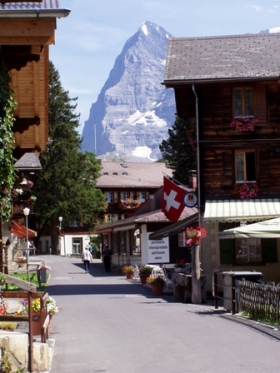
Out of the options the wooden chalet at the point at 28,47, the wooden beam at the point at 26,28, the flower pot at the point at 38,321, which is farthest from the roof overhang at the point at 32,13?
the flower pot at the point at 38,321

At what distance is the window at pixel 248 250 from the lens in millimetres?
29281

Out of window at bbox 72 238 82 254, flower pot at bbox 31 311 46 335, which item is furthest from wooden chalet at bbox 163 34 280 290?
window at bbox 72 238 82 254

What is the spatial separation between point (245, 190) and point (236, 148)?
162cm

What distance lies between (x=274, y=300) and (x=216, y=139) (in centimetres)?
1373

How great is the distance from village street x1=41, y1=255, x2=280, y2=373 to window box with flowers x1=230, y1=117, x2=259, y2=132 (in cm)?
827

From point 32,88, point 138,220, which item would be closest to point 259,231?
point 32,88

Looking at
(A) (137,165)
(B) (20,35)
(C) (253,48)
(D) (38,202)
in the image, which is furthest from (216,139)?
(A) (137,165)

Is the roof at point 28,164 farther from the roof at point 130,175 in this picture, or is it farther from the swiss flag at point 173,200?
the roof at point 130,175

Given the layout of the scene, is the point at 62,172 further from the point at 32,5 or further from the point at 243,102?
the point at 32,5

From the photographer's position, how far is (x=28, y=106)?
17.1m

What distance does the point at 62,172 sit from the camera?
70.9 meters

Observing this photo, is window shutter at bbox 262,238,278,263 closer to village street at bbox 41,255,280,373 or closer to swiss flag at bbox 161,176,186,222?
swiss flag at bbox 161,176,186,222

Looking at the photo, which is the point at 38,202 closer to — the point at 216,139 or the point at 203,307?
the point at 216,139

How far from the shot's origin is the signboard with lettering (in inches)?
→ 1642
